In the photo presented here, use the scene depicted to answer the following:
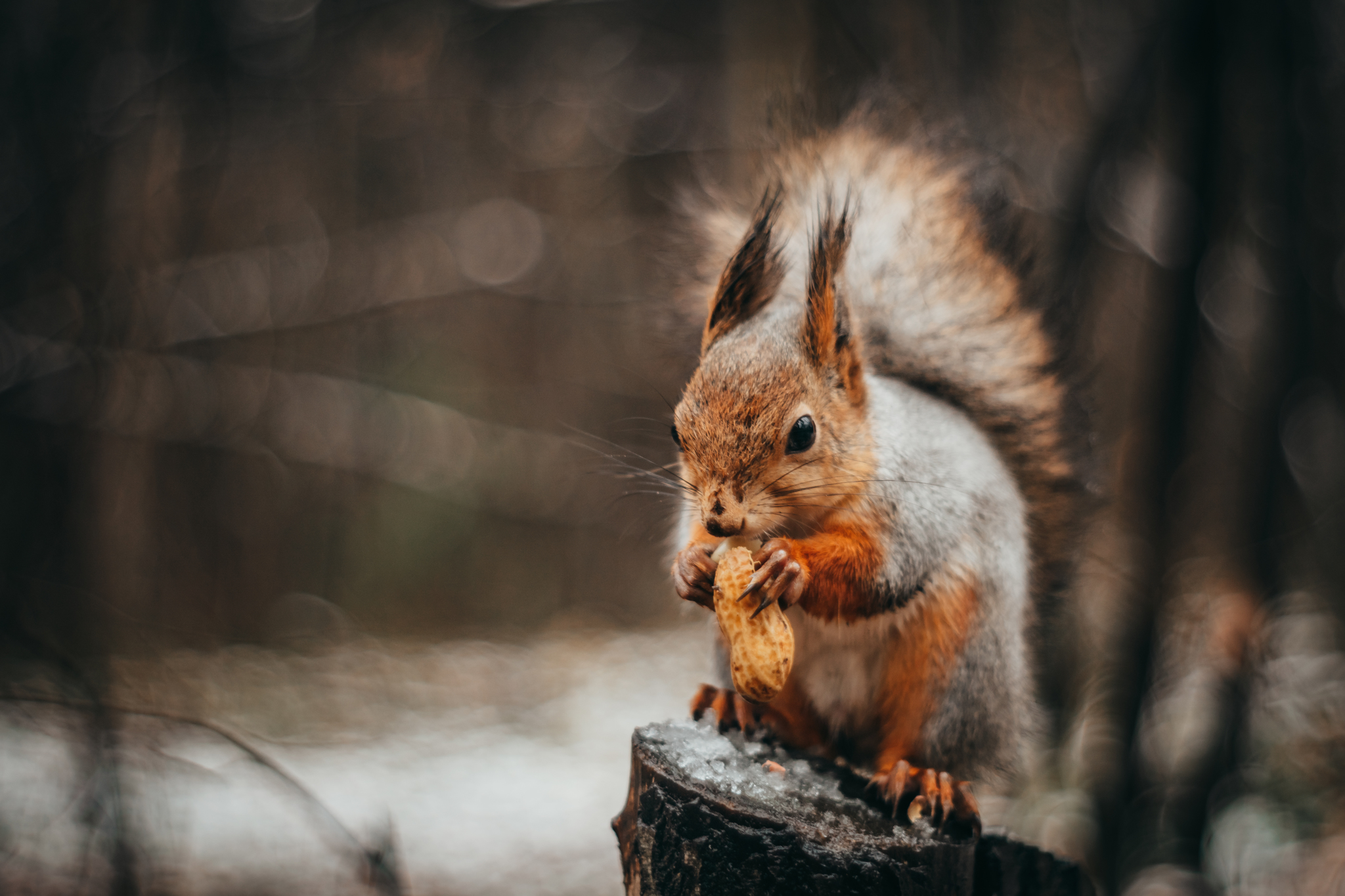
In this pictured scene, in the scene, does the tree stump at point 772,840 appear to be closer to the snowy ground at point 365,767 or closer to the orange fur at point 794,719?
the orange fur at point 794,719

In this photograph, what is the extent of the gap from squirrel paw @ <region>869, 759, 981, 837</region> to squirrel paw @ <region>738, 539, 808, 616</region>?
239 millimetres

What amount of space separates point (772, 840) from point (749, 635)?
0.17 m

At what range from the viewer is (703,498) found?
773 millimetres

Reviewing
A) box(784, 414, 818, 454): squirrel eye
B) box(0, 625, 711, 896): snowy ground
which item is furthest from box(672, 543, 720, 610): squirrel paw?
box(0, 625, 711, 896): snowy ground

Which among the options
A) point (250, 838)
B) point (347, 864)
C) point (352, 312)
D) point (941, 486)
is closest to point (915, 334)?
point (941, 486)

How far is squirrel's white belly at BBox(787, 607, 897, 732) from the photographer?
0.88m

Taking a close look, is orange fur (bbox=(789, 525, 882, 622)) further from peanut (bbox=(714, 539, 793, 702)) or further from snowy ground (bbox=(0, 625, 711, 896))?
snowy ground (bbox=(0, 625, 711, 896))

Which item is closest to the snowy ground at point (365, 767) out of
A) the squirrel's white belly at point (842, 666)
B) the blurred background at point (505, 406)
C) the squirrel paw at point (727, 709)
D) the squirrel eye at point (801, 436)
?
the blurred background at point (505, 406)

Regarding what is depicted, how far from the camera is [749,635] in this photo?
71 cm

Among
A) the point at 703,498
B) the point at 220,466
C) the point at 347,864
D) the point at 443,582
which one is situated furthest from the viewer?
the point at 443,582

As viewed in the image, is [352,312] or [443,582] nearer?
[352,312]

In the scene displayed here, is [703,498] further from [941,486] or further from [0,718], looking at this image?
[0,718]

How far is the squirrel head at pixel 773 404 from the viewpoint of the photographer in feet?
2.53

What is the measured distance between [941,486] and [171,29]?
3.10 meters
